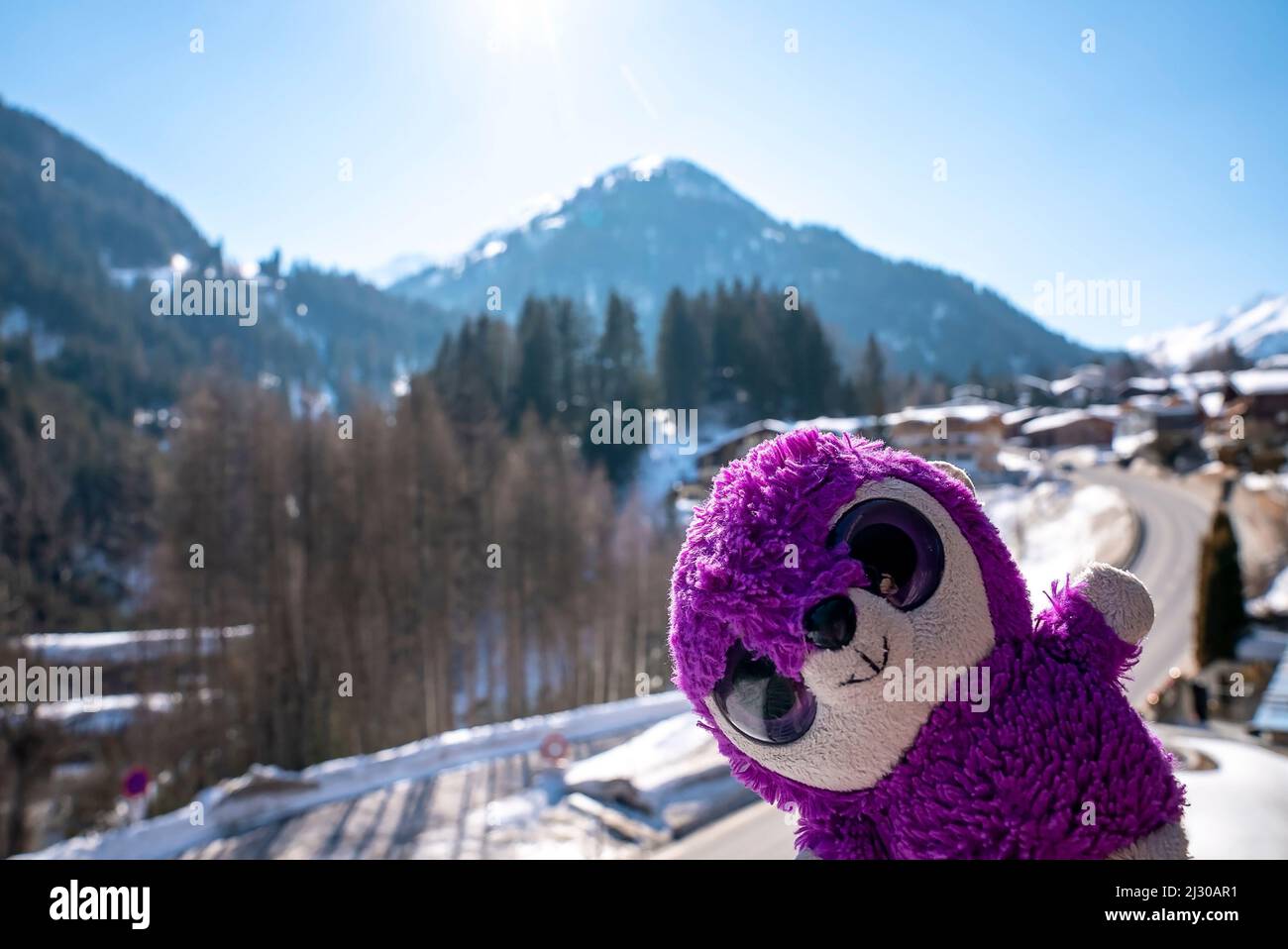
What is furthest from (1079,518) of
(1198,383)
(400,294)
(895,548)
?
(400,294)

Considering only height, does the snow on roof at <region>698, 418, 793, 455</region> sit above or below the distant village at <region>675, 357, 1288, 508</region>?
below

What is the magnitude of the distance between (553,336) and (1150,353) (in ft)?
154

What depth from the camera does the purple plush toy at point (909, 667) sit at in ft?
2.95

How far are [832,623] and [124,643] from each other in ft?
64.2

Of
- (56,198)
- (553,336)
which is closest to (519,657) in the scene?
(553,336)

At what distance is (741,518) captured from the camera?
0.96 m

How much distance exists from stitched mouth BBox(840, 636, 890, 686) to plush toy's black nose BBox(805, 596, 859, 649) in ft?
0.09

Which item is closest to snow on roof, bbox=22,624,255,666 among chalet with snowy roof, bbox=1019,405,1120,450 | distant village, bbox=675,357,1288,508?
distant village, bbox=675,357,1288,508

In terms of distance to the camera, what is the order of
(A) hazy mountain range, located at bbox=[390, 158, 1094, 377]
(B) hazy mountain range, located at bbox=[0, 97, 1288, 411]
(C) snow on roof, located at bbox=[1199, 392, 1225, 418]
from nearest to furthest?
(C) snow on roof, located at bbox=[1199, 392, 1225, 418] → (B) hazy mountain range, located at bbox=[0, 97, 1288, 411] → (A) hazy mountain range, located at bbox=[390, 158, 1094, 377]

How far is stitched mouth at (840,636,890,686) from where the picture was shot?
897 mm

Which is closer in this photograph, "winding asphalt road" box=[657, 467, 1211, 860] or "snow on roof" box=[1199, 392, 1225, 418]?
"winding asphalt road" box=[657, 467, 1211, 860]

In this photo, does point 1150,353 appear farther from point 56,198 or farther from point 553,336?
point 56,198

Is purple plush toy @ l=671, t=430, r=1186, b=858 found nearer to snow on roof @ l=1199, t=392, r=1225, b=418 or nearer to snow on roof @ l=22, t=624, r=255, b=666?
snow on roof @ l=22, t=624, r=255, b=666

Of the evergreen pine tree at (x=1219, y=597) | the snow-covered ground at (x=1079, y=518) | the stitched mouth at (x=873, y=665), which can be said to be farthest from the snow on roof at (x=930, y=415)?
the evergreen pine tree at (x=1219, y=597)
